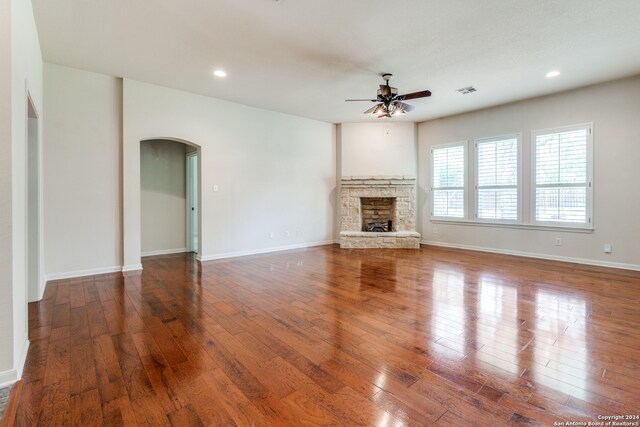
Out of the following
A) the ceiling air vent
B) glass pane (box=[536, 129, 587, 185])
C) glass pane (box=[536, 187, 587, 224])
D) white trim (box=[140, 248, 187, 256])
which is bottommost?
white trim (box=[140, 248, 187, 256])

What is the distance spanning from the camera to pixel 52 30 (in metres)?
3.38

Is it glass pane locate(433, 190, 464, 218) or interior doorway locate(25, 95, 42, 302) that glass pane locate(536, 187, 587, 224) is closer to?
glass pane locate(433, 190, 464, 218)

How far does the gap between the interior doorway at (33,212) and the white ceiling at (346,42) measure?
119cm

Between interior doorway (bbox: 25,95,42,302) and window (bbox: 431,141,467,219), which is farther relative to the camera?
window (bbox: 431,141,467,219)

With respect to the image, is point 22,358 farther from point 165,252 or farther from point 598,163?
point 598,163

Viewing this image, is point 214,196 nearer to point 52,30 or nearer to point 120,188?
point 120,188

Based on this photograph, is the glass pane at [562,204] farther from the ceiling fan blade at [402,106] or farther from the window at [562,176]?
the ceiling fan blade at [402,106]

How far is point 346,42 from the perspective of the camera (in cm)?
364

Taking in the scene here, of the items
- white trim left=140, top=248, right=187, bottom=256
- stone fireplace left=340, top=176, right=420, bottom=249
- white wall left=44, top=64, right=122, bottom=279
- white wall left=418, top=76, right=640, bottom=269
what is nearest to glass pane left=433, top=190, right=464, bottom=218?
stone fireplace left=340, top=176, right=420, bottom=249

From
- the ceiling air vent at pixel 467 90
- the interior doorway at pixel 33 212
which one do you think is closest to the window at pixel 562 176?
the ceiling air vent at pixel 467 90

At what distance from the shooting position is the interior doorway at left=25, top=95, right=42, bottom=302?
3334 mm

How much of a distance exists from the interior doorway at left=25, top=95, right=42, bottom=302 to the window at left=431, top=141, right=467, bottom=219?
7105 millimetres

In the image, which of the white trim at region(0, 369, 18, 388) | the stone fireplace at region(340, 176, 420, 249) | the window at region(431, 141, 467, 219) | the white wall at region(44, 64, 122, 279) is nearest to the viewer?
the white trim at region(0, 369, 18, 388)

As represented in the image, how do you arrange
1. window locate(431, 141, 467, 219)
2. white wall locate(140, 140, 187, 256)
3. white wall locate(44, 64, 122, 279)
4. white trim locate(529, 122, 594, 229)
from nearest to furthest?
white wall locate(44, 64, 122, 279)
white trim locate(529, 122, 594, 229)
white wall locate(140, 140, 187, 256)
window locate(431, 141, 467, 219)
